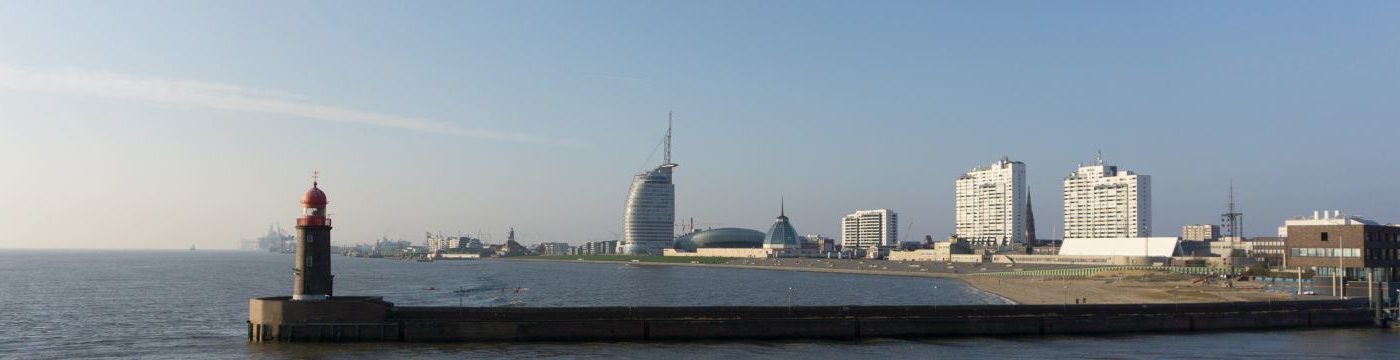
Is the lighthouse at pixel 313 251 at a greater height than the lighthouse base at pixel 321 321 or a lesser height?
greater

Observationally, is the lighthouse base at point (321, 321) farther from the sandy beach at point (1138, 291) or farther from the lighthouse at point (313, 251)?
the sandy beach at point (1138, 291)

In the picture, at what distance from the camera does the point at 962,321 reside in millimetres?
66375

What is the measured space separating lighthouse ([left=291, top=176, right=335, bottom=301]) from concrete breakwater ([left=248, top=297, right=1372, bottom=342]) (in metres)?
1.32

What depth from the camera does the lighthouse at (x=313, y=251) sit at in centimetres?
5925

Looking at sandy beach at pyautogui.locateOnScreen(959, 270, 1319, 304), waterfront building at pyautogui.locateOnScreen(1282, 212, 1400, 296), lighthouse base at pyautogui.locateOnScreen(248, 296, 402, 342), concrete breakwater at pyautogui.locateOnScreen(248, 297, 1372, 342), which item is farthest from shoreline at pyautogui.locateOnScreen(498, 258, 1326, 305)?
lighthouse base at pyautogui.locateOnScreen(248, 296, 402, 342)

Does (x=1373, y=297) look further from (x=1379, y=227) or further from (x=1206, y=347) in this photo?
(x=1206, y=347)

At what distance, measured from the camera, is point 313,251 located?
5972 centimetres

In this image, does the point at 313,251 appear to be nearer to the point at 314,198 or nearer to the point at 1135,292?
the point at 314,198

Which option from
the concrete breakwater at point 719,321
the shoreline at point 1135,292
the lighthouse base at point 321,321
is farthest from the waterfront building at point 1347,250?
the lighthouse base at point 321,321

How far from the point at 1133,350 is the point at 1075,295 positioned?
63.6m

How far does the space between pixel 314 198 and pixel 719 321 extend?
2438 centimetres

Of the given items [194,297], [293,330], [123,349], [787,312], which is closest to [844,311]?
[787,312]

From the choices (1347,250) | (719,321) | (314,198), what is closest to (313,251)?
(314,198)

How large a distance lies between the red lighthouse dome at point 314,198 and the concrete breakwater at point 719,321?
553cm
